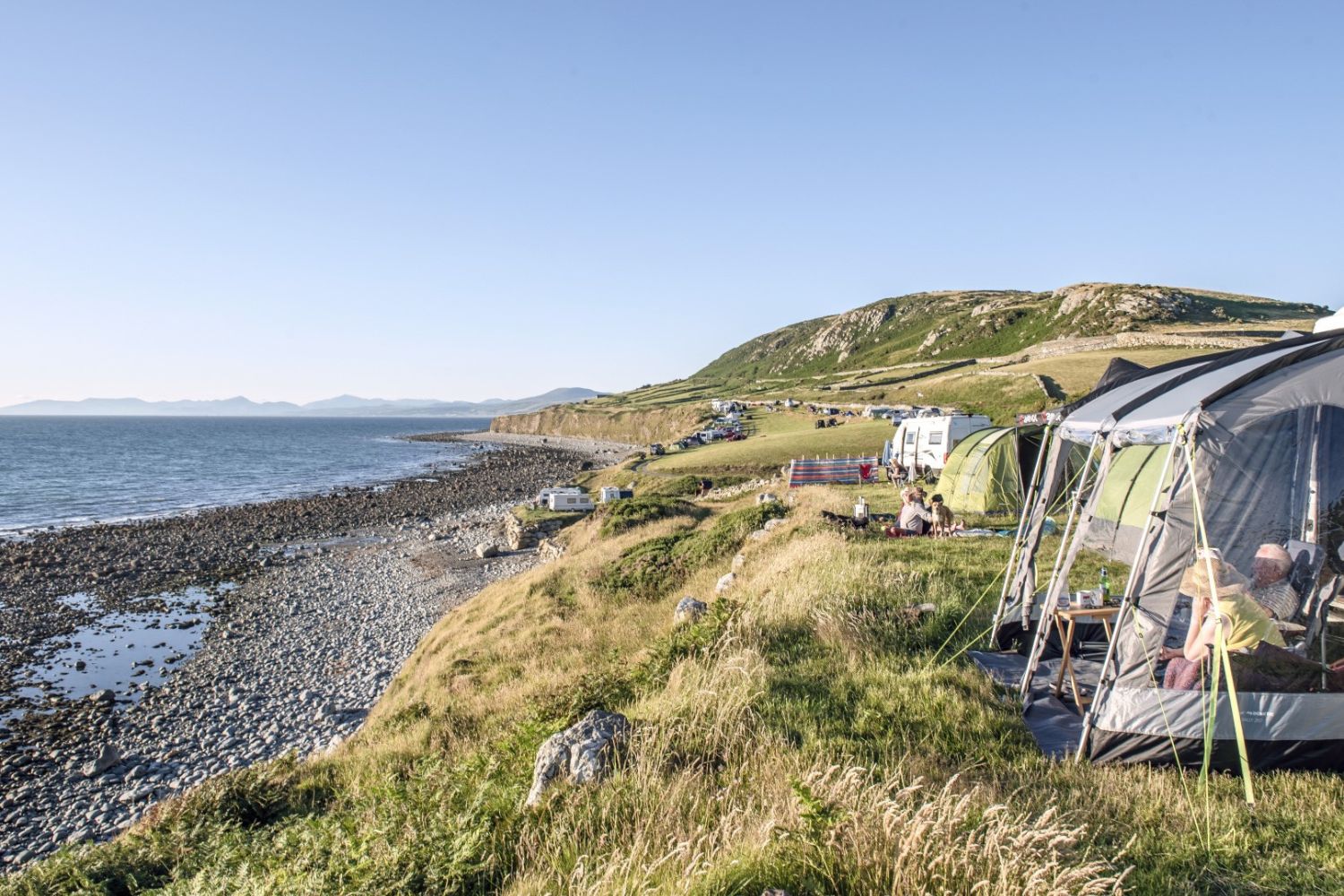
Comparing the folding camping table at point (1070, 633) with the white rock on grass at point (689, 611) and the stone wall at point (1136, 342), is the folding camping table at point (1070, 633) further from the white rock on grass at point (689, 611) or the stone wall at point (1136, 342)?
the stone wall at point (1136, 342)

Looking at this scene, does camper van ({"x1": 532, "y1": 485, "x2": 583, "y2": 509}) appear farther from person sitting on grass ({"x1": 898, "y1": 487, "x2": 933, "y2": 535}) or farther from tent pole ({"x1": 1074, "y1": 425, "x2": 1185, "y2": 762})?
tent pole ({"x1": 1074, "y1": 425, "x2": 1185, "y2": 762})

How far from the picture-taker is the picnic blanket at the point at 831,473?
104 feet

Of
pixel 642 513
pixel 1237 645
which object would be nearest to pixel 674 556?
pixel 642 513

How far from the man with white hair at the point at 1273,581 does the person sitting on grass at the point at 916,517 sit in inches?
393

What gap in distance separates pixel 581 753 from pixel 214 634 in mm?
23337

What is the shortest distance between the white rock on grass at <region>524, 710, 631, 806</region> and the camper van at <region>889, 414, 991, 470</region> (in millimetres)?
23785

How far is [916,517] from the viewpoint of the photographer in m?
16.8

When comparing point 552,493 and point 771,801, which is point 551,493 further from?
point 771,801

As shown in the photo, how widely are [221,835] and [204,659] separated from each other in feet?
54.6

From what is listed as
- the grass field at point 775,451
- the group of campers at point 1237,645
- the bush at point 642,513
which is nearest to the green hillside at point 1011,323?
the grass field at point 775,451

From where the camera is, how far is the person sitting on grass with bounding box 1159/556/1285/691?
5.86 m

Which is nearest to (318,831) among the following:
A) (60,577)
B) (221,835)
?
(221,835)

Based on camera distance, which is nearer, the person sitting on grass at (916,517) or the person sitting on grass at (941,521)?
the person sitting on grass at (941,521)

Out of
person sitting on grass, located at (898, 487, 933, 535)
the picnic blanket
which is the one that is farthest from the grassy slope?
the picnic blanket
